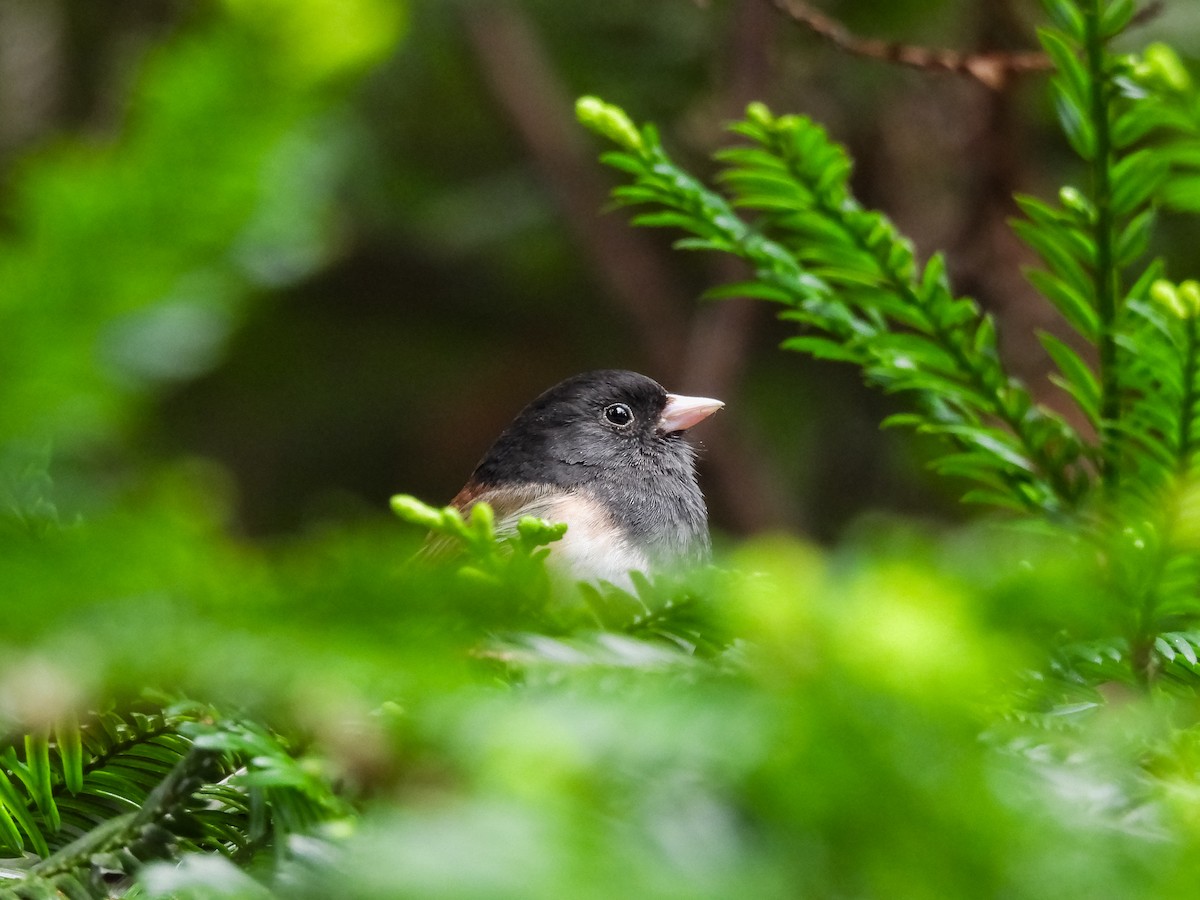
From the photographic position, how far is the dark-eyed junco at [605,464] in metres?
2.05

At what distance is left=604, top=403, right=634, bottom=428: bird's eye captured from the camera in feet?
7.65

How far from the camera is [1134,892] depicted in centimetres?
37

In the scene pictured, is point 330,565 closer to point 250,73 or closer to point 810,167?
point 250,73

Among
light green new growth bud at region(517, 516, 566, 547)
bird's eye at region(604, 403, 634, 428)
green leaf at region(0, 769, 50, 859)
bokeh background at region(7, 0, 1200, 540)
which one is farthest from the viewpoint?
bokeh background at region(7, 0, 1200, 540)

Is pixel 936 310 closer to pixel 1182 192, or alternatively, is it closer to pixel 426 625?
pixel 1182 192

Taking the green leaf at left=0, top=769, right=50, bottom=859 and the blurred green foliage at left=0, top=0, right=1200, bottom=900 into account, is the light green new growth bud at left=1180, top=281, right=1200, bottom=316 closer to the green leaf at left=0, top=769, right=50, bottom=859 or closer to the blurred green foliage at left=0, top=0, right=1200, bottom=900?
the blurred green foliage at left=0, top=0, right=1200, bottom=900

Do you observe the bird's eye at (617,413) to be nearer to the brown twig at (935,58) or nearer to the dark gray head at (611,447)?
the dark gray head at (611,447)

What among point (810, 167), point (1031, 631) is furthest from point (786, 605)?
point (810, 167)

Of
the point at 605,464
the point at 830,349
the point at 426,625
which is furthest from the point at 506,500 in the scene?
the point at 426,625

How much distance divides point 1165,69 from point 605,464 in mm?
1664

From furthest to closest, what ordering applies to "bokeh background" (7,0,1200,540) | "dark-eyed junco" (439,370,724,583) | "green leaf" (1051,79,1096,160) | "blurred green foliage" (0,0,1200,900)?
"bokeh background" (7,0,1200,540)
"dark-eyed junco" (439,370,724,583)
"green leaf" (1051,79,1096,160)
"blurred green foliage" (0,0,1200,900)

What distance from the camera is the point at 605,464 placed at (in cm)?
224

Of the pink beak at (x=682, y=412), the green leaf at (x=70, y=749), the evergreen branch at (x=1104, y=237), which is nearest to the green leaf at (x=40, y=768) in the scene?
the green leaf at (x=70, y=749)

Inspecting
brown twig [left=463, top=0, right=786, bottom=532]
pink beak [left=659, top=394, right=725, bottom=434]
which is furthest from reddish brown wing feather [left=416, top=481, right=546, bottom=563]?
brown twig [left=463, top=0, right=786, bottom=532]
